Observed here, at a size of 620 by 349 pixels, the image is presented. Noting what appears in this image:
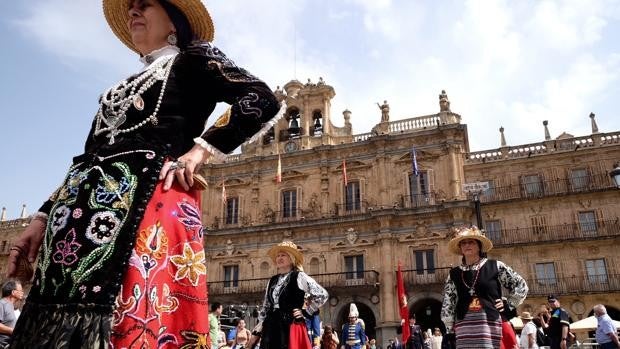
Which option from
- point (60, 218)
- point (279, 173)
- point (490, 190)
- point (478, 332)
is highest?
point (279, 173)

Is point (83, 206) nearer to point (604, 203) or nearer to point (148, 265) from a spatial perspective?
point (148, 265)

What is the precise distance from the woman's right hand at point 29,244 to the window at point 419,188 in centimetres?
2550

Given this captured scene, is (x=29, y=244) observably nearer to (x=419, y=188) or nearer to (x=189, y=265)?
(x=189, y=265)

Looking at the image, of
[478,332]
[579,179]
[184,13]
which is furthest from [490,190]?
[184,13]

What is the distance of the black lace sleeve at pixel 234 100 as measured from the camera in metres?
1.92

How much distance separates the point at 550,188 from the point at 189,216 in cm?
2829

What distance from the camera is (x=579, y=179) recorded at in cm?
2673

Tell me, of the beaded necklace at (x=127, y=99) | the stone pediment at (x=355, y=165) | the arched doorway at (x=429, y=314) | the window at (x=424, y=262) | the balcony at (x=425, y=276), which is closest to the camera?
the beaded necklace at (x=127, y=99)

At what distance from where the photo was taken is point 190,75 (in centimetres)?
209

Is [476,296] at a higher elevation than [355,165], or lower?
lower

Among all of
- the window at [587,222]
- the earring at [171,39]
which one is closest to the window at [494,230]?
the window at [587,222]

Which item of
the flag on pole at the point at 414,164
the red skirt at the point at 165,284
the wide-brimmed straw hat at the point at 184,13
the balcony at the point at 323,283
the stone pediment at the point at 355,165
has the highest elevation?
the stone pediment at the point at 355,165

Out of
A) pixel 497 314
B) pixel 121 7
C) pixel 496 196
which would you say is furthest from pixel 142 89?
pixel 496 196

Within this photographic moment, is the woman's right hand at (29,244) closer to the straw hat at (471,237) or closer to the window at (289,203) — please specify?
the straw hat at (471,237)
